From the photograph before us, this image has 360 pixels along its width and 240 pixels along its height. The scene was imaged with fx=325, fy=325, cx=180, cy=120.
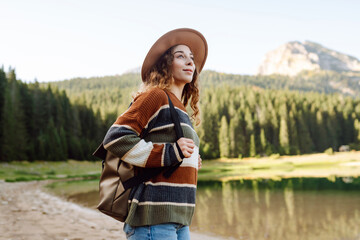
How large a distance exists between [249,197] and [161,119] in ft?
46.1

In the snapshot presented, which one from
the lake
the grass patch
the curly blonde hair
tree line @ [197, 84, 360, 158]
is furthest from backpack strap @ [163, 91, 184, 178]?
tree line @ [197, 84, 360, 158]

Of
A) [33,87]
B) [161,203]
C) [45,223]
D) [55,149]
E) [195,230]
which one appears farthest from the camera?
[33,87]

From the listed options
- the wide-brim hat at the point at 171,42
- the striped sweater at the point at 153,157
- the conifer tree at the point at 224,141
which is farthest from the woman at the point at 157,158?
the conifer tree at the point at 224,141

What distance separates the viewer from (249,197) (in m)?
15.1

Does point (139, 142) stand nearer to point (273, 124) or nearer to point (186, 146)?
point (186, 146)

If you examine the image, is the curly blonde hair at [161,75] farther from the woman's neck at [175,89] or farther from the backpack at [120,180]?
the backpack at [120,180]

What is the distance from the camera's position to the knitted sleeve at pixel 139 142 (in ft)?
5.82

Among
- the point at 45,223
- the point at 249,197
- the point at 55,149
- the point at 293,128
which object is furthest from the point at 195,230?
the point at 293,128

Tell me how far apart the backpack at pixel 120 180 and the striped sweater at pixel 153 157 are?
0.03 m

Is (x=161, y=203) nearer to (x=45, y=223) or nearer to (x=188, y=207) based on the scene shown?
(x=188, y=207)

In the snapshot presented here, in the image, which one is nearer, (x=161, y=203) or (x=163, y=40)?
(x=161, y=203)

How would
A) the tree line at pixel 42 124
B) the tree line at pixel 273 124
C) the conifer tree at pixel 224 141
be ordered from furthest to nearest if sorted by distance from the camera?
the tree line at pixel 273 124 → the conifer tree at pixel 224 141 → the tree line at pixel 42 124

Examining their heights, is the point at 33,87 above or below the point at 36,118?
above

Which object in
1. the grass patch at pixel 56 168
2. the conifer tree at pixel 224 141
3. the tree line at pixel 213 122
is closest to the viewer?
the grass patch at pixel 56 168
